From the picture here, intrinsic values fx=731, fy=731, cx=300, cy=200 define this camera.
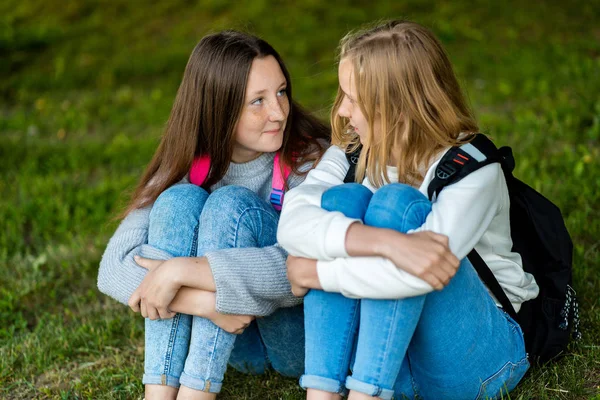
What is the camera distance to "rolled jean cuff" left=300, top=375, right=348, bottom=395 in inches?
84.7

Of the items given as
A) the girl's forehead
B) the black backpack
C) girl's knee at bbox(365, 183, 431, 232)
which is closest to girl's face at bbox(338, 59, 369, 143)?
the girl's forehead

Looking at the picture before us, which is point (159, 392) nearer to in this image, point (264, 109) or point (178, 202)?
point (178, 202)

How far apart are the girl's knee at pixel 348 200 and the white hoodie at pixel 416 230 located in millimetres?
37

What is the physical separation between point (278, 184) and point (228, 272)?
608 mm

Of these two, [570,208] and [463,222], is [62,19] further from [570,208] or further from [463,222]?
[463,222]

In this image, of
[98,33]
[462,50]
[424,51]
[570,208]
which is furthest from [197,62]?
[98,33]

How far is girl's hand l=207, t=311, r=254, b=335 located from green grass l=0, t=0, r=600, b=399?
453 mm

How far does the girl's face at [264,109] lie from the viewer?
2.77 m

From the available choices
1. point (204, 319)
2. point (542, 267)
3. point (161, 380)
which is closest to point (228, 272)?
point (204, 319)

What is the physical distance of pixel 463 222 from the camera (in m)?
2.10

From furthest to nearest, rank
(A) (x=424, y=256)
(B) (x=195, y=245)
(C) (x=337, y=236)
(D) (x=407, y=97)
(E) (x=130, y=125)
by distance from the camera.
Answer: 1. (E) (x=130, y=125)
2. (B) (x=195, y=245)
3. (D) (x=407, y=97)
4. (C) (x=337, y=236)
5. (A) (x=424, y=256)

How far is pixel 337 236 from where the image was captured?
2.08m

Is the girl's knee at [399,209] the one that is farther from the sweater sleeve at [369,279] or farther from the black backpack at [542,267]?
Answer: the black backpack at [542,267]

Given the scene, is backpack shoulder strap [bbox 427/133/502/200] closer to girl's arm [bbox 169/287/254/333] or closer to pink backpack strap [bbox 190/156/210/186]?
girl's arm [bbox 169/287/254/333]
